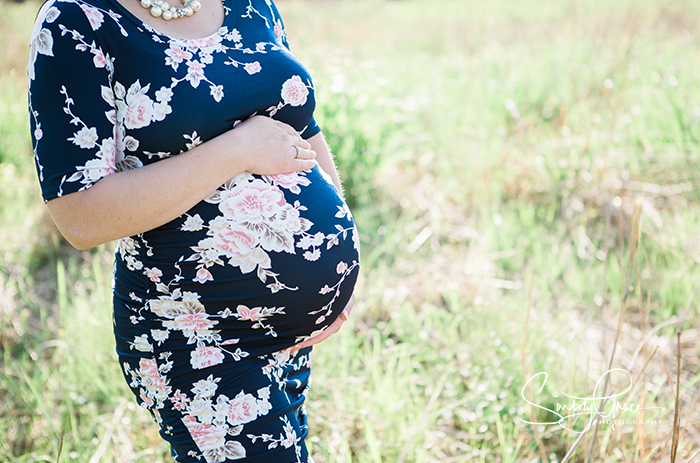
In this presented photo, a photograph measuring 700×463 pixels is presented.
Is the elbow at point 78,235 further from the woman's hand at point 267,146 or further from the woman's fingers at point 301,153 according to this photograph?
the woman's fingers at point 301,153

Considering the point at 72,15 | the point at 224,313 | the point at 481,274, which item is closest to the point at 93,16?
the point at 72,15

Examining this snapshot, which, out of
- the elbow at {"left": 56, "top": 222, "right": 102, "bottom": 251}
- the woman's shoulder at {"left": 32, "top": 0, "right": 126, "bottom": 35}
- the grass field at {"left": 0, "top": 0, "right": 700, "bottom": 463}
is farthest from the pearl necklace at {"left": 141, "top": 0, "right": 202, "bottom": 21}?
the grass field at {"left": 0, "top": 0, "right": 700, "bottom": 463}

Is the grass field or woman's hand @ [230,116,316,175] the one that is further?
the grass field

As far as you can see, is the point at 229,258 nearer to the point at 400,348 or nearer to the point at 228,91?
the point at 228,91

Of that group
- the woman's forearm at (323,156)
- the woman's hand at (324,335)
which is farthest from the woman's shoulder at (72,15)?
the woman's hand at (324,335)

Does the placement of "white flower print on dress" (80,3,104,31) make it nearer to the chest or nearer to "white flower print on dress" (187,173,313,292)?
the chest

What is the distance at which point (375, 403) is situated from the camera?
5.98 feet

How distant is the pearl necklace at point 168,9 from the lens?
108 cm

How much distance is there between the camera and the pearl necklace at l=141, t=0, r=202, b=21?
1079 mm

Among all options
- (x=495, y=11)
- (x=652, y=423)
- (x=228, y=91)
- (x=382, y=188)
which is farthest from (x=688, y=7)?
(x=228, y=91)

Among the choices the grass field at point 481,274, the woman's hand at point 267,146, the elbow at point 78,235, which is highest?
the woman's hand at point 267,146

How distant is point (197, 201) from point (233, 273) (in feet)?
0.55

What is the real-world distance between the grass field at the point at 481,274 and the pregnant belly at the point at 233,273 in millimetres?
575

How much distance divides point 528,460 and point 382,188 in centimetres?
203
